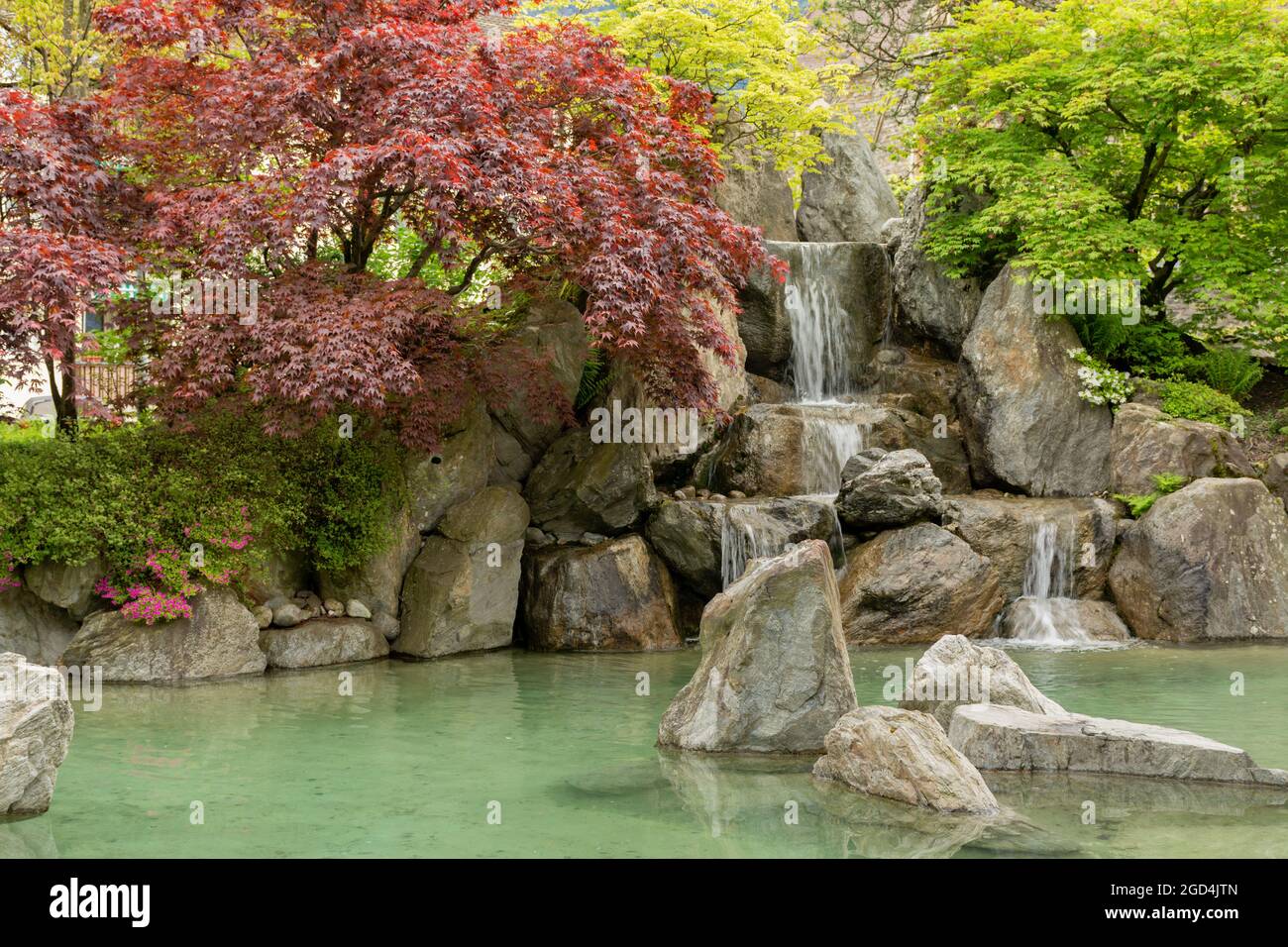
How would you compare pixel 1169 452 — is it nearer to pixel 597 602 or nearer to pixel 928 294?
pixel 928 294

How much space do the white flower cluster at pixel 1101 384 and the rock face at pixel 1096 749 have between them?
9.34 metres

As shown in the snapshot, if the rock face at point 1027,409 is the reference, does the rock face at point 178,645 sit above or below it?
below

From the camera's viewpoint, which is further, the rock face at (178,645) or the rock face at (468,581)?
the rock face at (468,581)

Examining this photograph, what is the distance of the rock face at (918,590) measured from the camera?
13.0 metres

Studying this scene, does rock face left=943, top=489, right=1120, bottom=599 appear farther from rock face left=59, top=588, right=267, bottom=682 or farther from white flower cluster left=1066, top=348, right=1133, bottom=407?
rock face left=59, top=588, right=267, bottom=682

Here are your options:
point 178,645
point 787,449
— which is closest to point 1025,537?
point 787,449

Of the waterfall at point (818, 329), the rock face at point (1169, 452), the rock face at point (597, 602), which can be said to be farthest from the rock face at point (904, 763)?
the waterfall at point (818, 329)

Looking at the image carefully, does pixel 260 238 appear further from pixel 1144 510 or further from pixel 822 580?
pixel 1144 510

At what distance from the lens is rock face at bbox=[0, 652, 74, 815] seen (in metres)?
5.91

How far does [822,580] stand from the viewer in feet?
25.4

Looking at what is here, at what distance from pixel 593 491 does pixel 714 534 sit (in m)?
1.51

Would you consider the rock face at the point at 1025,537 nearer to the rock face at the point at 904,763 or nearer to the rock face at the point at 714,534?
the rock face at the point at 714,534

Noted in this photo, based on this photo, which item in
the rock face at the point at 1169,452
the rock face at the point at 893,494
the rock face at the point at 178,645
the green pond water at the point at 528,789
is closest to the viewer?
the green pond water at the point at 528,789

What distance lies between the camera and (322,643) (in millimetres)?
11641
